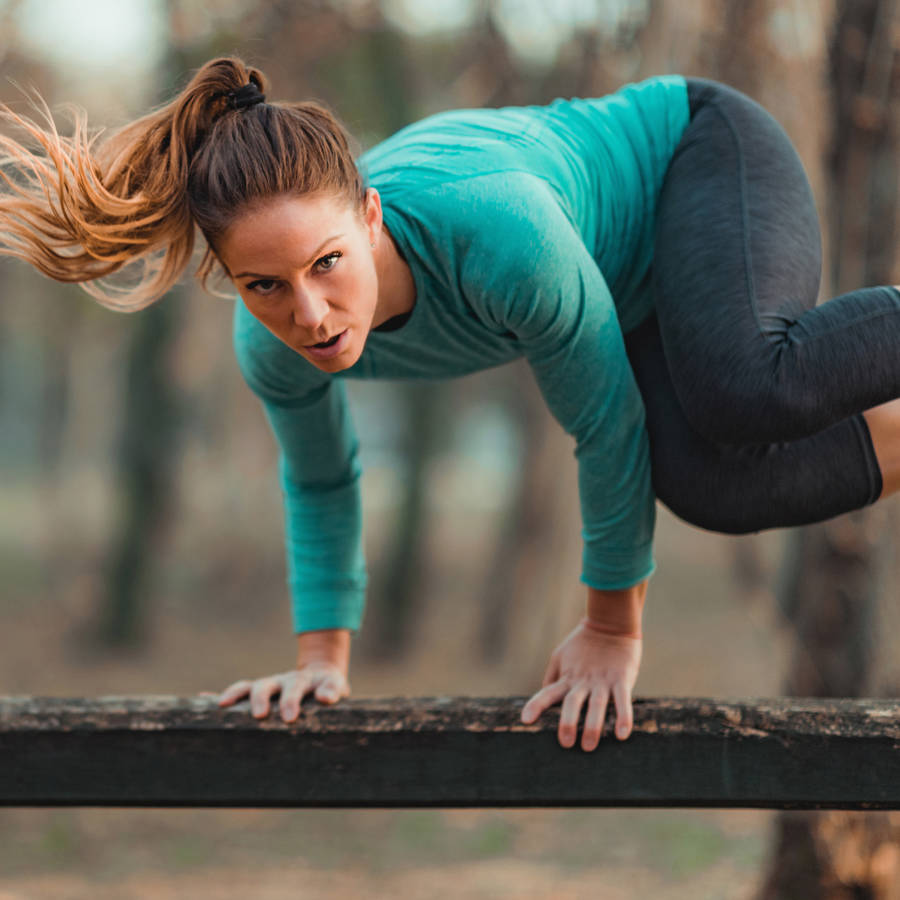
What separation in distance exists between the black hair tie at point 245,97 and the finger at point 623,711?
3.40 ft

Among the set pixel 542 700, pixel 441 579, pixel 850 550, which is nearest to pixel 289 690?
pixel 542 700

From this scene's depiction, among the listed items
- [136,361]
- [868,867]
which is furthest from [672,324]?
[136,361]

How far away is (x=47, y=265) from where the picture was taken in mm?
1821

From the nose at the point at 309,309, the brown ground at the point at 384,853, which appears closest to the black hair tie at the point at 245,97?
the nose at the point at 309,309

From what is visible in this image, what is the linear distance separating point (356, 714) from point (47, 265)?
2.84ft

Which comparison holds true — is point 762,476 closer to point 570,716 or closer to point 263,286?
point 570,716

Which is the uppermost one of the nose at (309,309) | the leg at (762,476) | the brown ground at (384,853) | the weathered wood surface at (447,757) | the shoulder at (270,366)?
the shoulder at (270,366)

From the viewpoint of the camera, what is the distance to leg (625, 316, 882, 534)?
6.20 feet

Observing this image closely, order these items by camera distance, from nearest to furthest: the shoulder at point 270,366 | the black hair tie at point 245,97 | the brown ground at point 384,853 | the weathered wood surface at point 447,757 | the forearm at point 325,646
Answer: the weathered wood surface at point 447,757 → the black hair tie at point 245,97 → the shoulder at point 270,366 → the forearm at point 325,646 → the brown ground at point 384,853

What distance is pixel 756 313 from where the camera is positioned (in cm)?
177

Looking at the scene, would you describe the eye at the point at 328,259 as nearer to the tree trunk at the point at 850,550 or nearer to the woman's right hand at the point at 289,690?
the woman's right hand at the point at 289,690

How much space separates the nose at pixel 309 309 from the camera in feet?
5.27

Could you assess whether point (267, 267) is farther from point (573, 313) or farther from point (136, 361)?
point (136, 361)

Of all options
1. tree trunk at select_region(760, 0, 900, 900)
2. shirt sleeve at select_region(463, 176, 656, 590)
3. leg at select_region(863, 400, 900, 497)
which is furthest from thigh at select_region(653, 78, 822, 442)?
tree trunk at select_region(760, 0, 900, 900)
